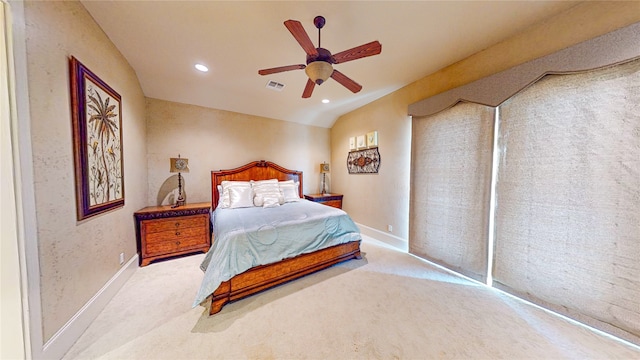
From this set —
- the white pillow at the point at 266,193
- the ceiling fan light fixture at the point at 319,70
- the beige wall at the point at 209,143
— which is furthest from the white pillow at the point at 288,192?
the ceiling fan light fixture at the point at 319,70

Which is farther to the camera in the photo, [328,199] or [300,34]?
[328,199]

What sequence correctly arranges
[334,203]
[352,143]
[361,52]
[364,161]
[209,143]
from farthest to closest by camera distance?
1. [334,203]
2. [352,143]
3. [364,161]
4. [209,143]
5. [361,52]

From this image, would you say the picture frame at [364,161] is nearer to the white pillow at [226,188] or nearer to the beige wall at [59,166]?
the white pillow at [226,188]

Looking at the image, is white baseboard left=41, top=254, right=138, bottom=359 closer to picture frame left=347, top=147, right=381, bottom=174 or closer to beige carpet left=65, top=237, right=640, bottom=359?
beige carpet left=65, top=237, right=640, bottom=359

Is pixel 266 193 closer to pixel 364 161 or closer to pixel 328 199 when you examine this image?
pixel 328 199

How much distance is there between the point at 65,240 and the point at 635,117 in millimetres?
4338

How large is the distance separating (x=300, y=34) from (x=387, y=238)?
3.28m

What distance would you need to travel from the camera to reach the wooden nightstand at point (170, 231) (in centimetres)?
261

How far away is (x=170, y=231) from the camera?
2771 mm

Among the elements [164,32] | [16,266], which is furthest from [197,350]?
[164,32]

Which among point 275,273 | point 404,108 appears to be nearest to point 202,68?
point 275,273

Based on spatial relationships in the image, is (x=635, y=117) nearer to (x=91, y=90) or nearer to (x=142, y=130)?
(x=91, y=90)

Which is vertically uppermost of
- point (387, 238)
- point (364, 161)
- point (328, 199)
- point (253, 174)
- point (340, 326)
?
point (364, 161)

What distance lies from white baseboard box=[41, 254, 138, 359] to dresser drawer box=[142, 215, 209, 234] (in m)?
0.57
